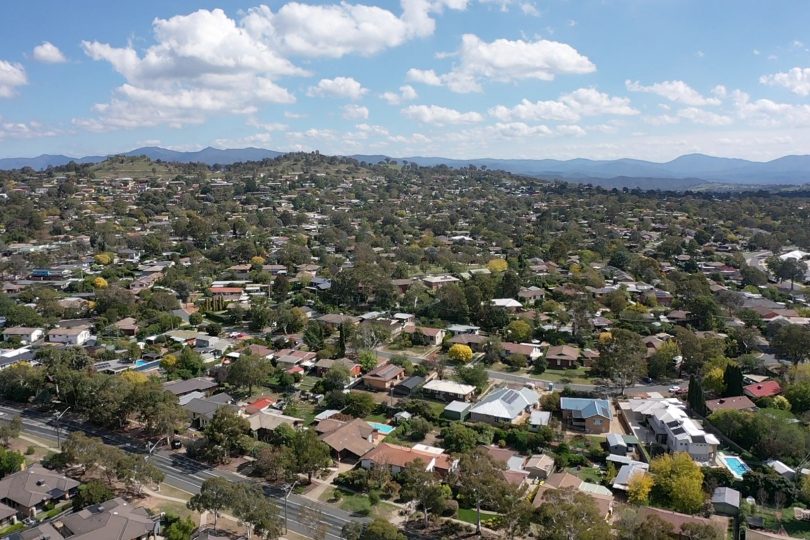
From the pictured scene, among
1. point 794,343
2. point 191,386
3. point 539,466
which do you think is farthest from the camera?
point 794,343

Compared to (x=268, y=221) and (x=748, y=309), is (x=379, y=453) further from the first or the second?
(x=268, y=221)

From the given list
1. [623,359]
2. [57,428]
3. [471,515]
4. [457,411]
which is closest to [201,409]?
[57,428]

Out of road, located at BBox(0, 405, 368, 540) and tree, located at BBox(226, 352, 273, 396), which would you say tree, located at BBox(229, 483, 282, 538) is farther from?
tree, located at BBox(226, 352, 273, 396)

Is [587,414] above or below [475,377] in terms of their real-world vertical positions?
below

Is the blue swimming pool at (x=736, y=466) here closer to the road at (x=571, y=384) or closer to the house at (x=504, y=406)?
the road at (x=571, y=384)

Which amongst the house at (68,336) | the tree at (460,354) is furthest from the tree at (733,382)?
the house at (68,336)

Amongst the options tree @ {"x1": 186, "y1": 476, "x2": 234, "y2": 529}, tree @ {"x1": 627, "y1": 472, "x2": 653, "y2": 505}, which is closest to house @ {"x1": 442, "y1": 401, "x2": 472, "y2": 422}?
tree @ {"x1": 627, "y1": 472, "x2": 653, "y2": 505}

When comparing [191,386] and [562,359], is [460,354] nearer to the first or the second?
[562,359]
